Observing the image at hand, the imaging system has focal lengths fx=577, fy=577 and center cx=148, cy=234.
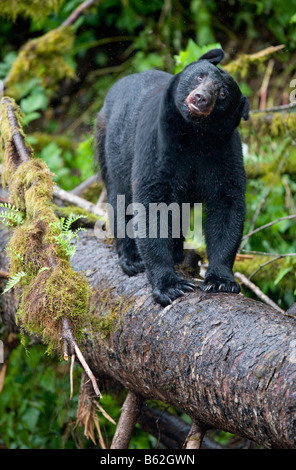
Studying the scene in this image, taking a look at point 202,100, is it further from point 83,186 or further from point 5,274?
point 83,186

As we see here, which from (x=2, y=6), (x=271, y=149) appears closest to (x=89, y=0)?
(x=2, y=6)

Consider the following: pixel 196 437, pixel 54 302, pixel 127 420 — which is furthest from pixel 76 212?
pixel 196 437

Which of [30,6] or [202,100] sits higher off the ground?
[30,6]

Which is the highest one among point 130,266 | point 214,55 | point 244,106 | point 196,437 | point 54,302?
point 214,55

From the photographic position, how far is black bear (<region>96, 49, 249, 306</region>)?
3.32m

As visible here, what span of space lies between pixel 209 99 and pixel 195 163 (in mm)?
428

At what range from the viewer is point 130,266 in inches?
141

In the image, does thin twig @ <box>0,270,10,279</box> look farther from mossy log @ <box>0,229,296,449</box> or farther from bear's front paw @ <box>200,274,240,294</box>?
bear's front paw @ <box>200,274,240,294</box>

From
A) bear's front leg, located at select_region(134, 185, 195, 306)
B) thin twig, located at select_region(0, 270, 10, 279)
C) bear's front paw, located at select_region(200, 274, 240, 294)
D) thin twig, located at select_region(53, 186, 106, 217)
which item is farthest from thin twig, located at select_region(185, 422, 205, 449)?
thin twig, located at select_region(53, 186, 106, 217)

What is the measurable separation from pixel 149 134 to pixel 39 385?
2.89 m

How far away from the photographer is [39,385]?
17.5 feet

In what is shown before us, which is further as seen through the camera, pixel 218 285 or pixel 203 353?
pixel 218 285

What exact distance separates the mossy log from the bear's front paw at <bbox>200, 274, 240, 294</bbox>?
0.69ft
